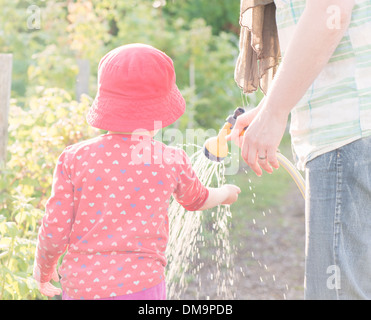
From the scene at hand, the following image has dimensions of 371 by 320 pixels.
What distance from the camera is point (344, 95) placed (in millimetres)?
1456

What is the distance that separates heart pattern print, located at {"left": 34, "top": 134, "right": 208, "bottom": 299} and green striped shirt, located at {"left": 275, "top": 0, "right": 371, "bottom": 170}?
0.46m

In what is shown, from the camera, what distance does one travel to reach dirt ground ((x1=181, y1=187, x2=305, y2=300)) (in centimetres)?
398

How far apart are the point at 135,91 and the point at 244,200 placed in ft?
15.2

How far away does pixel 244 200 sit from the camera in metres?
6.23

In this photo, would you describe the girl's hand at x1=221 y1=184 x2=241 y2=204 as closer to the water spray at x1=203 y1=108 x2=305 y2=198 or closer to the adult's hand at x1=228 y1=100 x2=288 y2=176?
the water spray at x1=203 y1=108 x2=305 y2=198

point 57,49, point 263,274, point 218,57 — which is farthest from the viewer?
point 218,57

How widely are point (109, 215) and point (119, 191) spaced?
70 millimetres

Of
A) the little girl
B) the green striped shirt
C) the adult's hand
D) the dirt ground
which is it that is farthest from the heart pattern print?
the dirt ground

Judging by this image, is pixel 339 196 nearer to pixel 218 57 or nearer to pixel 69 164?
pixel 69 164

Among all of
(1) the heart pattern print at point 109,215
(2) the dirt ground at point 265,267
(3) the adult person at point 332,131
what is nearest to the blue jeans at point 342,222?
(3) the adult person at point 332,131

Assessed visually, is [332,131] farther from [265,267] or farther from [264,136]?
[265,267]

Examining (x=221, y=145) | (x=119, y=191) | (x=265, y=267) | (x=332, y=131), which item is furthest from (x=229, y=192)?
(x=265, y=267)
